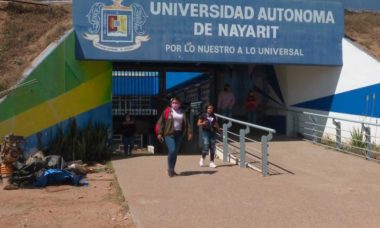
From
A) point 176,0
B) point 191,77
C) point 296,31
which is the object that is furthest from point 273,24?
point 191,77

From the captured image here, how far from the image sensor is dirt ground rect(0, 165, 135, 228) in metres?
6.82

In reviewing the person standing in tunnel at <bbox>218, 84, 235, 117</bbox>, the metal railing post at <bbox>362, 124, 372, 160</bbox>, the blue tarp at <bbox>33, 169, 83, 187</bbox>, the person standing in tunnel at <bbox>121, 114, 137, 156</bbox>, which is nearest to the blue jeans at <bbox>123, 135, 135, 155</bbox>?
the person standing in tunnel at <bbox>121, 114, 137, 156</bbox>

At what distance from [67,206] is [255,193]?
293 centimetres

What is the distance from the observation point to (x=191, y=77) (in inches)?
898

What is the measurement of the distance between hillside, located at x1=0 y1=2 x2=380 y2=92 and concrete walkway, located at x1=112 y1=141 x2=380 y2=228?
127 inches

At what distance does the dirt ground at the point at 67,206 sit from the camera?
682cm

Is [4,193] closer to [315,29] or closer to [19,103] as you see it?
[19,103]

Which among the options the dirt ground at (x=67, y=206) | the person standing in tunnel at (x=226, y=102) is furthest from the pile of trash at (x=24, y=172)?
the person standing in tunnel at (x=226, y=102)

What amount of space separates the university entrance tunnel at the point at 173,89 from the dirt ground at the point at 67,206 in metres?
8.10

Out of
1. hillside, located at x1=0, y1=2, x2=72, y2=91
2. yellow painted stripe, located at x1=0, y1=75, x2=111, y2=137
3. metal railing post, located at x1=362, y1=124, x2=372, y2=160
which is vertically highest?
hillside, located at x1=0, y1=2, x2=72, y2=91

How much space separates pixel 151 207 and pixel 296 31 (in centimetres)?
899

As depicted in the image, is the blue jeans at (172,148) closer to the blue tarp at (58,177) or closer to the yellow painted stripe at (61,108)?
the blue tarp at (58,177)

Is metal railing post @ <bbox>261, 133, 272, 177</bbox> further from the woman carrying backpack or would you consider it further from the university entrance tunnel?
the university entrance tunnel

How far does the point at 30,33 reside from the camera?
14211 millimetres
